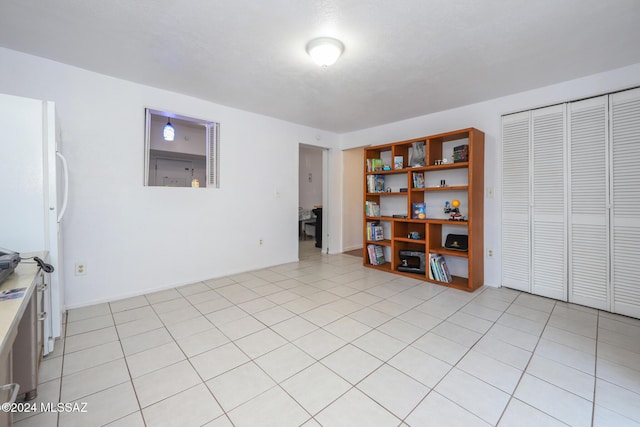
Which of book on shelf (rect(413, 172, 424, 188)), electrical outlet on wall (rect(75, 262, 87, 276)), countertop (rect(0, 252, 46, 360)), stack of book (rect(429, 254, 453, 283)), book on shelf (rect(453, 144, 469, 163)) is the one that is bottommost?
stack of book (rect(429, 254, 453, 283))

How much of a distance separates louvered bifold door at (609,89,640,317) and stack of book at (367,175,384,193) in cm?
257

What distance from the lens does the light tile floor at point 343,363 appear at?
135 centimetres

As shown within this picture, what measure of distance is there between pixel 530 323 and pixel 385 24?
280cm

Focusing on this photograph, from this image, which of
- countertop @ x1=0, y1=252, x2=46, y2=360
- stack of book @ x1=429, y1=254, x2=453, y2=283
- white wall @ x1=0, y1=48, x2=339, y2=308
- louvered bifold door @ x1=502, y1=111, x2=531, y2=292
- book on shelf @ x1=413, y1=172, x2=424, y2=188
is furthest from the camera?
book on shelf @ x1=413, y1=172, x2=424, y2=188

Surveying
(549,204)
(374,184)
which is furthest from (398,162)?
(549,204)

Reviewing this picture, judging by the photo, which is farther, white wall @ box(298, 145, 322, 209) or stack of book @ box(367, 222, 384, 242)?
white wall @ box(298, 145, 322, 209)

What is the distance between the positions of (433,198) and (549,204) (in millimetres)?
1295

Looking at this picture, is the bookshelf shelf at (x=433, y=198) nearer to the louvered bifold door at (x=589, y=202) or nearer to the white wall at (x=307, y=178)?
the louvered bifold door at (x=589, y=202)

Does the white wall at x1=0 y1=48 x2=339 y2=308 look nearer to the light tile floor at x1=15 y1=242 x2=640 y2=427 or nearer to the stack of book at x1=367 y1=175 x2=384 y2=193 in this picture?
the light tile floor at x1=15 y1=242 x2=640 y2=427

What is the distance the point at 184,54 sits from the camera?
228 cm

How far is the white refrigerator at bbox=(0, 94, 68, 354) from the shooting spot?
1624 millimetres

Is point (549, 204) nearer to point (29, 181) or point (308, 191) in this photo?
point (29, 181)

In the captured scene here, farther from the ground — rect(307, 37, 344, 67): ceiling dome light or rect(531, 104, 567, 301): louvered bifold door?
rect(307, 37, 344, 67): ceiling dome light

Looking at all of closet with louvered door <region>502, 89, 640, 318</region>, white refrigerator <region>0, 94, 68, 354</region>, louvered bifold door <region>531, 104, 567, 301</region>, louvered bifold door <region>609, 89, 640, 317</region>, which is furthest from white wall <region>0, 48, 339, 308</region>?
louvered bifold door <region>609, 89, 640, 317</region>
